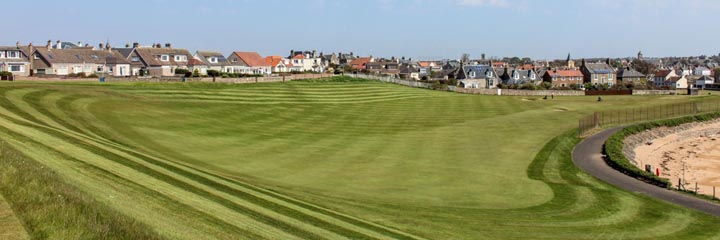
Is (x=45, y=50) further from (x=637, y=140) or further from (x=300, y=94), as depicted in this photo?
(x=637, y=140)

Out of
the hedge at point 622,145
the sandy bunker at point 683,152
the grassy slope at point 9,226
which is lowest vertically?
the sandy bunker at point 683,152

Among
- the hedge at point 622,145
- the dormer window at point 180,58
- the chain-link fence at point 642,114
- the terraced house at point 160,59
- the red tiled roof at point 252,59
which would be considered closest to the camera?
the hedge at point 622,145

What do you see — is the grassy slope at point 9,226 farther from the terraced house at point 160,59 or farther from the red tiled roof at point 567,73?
the red tiled roof at point 567,73

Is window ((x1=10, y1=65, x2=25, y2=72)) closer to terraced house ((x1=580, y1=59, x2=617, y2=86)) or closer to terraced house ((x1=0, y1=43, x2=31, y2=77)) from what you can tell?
terraced house ((x1=0, y1=43, x2=31, y2=77))

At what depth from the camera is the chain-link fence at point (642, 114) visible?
72.8 m

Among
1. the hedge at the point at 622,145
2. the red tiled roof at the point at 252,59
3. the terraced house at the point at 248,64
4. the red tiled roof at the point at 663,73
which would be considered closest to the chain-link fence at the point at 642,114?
the hedge at the point at 622,145

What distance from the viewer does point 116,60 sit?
110250 millimetres

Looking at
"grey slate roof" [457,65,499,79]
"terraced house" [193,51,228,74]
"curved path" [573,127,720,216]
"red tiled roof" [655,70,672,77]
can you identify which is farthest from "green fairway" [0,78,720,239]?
"red tiled roof" [655,70,672,77]

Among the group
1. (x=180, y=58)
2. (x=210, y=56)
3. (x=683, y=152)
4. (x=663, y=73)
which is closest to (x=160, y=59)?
(x=180, y=58)

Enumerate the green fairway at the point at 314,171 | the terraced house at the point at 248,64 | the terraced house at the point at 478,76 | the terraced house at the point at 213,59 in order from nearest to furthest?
the green fairway at the point at 314,171 < the terraced house at the point at 213,59 < the terraced house at the point at 248,64 < the terraced house at the point at 478,76

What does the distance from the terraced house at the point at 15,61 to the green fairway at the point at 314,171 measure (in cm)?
3356

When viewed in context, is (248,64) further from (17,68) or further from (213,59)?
(17,68)

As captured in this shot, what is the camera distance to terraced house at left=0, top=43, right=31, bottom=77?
9494 centimetres

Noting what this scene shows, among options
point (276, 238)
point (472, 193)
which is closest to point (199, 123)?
point (472, 193)
